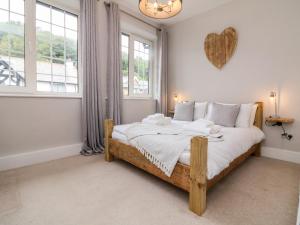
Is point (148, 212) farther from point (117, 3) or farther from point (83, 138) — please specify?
point (117, 3)

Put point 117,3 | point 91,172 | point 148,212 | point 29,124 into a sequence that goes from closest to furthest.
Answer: point 148,212
point 91,172
point 29,124
point 117,3

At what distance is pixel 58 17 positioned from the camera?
272cm

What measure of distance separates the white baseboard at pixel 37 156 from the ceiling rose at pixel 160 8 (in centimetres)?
233

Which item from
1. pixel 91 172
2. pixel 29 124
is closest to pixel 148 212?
pixel 91 172

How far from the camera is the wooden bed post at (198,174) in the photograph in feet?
4.45

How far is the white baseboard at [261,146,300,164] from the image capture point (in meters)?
2.65

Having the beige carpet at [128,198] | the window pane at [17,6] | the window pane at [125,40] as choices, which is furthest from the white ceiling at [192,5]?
the beige carpet at [128,198]

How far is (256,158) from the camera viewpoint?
9.30ft

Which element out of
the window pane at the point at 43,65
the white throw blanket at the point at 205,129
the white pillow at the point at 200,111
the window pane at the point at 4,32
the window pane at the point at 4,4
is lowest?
the white throw blanket at the point at 205,129

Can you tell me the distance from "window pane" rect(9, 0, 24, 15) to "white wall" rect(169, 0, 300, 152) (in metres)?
3.07

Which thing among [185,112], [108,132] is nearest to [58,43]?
[108,132]

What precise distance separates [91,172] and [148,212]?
106 cm

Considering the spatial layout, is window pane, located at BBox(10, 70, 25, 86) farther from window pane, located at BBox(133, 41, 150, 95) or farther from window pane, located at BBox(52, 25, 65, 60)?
window pane, located at BBox(133, 41, 150, 95)

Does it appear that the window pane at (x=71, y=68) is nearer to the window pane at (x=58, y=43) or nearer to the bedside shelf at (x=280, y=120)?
the window pane at (x=58, y=43)
